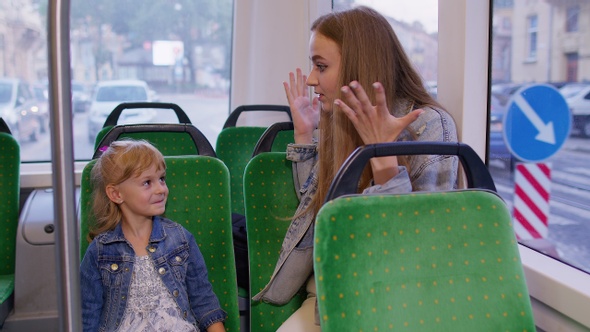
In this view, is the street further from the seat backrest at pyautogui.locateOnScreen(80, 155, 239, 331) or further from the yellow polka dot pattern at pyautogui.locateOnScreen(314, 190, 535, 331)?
the yellow polka dot pattern at pyautogui.locateOnScreen(314, 190, 535, 331)

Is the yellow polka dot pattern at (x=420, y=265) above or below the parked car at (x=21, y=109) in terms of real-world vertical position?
below

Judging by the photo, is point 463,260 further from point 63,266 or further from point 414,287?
point 63,266

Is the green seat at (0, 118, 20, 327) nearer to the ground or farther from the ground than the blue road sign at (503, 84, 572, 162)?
nearer to the ground

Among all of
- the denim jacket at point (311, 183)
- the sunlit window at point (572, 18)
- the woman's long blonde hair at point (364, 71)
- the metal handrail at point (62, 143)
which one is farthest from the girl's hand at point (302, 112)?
the metal handrail at point (62, 143)

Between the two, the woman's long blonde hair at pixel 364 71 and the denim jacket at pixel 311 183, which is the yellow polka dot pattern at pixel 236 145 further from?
the woman's long blonde hair at pixel 364 71

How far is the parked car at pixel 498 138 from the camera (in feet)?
6.40

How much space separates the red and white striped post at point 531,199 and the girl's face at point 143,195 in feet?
3.49

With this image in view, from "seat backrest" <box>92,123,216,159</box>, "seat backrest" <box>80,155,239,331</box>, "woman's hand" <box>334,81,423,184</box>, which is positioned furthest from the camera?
"seat backrest" <box>92,123,216,159</box>

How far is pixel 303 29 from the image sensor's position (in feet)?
12.2

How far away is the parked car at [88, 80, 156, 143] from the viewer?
3.99m

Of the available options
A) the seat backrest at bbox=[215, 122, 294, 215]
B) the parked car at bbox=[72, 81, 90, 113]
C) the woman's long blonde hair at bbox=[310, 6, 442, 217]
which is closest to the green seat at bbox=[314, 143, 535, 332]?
the woman's long blonde hair at bbox=[310, 6, 442, 217]

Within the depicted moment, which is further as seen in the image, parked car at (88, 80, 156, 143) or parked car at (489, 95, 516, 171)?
parked car at (88, 80, 156, 143)

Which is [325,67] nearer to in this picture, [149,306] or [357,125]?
[357,125]

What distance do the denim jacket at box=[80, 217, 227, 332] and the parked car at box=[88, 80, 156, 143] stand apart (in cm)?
229
